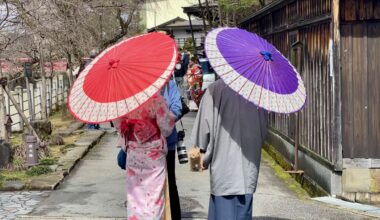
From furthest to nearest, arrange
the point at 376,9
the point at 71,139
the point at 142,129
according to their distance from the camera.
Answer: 1. the point at 71,139
2. the point at 376,9
3. the point at 142,129

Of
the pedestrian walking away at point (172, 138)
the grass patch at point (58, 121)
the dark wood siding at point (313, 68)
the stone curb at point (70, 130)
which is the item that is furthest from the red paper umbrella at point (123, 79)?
the grass patch at point (58, 121)

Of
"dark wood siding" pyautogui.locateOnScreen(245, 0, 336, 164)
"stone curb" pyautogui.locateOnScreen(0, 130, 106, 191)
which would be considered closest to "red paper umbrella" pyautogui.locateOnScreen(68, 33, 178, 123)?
"dark wood siding" pyautogui.locateOnScreen(245, 0, 336, 164)

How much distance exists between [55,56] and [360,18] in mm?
15408

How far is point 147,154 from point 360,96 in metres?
4.03

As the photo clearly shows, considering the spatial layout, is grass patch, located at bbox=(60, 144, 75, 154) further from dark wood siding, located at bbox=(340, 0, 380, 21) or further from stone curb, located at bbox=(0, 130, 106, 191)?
dark wood siding, located at bbox=(340, 0, 380, 21)

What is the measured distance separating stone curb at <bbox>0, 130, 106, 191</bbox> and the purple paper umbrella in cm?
458

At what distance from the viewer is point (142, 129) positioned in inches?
174

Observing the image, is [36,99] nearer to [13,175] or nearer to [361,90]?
[13,175]

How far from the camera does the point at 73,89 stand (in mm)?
4191

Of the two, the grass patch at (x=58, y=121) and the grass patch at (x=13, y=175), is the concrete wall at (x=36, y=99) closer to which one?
the grass patch at (x=58, y=121)

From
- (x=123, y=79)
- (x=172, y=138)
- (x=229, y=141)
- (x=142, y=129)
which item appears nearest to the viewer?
(x=123, y=79)

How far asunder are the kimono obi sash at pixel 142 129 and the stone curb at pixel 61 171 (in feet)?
12.3

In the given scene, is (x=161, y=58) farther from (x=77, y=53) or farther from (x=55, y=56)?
(x=55, y=56)

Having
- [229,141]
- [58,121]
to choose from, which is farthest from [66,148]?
[229,141]
